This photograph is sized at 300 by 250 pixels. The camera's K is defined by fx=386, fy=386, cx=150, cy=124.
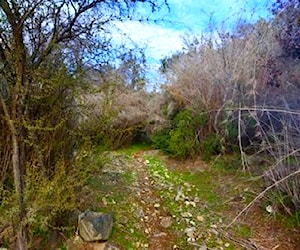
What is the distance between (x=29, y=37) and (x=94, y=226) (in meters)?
2.27

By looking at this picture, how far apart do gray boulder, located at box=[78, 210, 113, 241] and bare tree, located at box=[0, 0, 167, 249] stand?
761 mm

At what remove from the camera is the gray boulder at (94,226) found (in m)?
4.56

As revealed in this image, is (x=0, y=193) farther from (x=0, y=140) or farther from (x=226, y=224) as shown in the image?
(x=226, y=224)

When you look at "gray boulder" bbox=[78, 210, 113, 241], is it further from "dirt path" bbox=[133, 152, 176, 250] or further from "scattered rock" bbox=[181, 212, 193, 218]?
"scattered rock" bbox=[181, 212, 193, 218]

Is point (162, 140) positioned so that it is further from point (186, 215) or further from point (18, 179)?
point (18, 179)

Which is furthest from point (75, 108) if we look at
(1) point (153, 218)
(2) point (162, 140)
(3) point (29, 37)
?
(2) point (162, 140)

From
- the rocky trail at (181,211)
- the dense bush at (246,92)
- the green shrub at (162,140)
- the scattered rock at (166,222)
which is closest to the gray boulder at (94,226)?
the rocky trail at (181,211)

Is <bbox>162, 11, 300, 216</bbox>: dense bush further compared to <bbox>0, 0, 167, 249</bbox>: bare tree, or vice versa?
<bbox>162, 11, 300, 216</bbox>: dense bush

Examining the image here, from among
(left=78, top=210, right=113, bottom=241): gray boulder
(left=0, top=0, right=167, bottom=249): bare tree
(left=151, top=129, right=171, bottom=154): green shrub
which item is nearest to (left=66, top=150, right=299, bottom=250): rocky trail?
(left=78, top=210, right=113, bottom=241): gray boulder

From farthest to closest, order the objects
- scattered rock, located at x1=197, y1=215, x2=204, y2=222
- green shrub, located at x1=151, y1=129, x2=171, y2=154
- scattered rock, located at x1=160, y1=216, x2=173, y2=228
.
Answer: green shrub, located at x1=151, y1=129, x2=171, y2=154, scattered rock, located at x1=197, y1=215, x2=204, y2=222, scattered rock, located at x1=160, y1=216, x2=173, y2=228

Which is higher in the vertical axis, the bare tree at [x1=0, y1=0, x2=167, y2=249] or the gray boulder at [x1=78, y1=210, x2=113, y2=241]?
the bare tree at [x1=0, y1=0, x2=167, y2=249]

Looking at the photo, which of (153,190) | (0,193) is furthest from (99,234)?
(153,190)

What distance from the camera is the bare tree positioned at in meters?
3.81

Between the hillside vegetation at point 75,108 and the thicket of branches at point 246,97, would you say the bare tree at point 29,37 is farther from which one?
the thicket of branches at point 246,97
